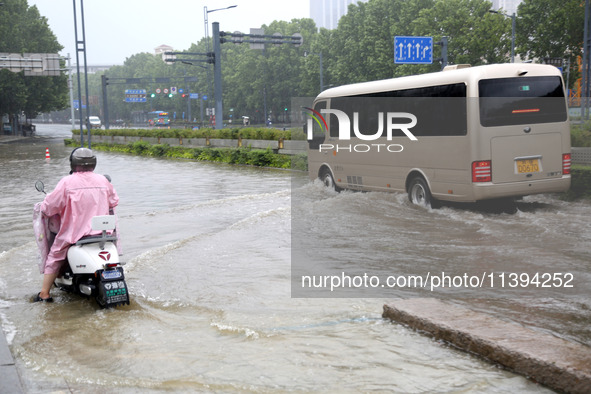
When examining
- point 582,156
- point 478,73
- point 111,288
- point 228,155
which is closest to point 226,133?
point 228,155

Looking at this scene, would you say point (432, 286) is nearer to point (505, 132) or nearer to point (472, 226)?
point (472, 226)

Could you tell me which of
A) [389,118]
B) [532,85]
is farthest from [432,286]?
[389,118]

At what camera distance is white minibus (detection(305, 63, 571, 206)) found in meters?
12.4

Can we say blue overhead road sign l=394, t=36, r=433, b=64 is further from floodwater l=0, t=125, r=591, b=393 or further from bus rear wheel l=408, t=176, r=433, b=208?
floodwater l=0, t=125, r=591, b=393

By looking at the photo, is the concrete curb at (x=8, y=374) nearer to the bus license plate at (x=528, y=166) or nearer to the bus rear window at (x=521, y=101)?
the bus rear window at (x=521, y=101)

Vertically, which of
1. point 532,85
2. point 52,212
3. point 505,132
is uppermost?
point 532,85

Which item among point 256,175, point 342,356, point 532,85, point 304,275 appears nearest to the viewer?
point 342,356

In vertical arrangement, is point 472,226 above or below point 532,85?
below

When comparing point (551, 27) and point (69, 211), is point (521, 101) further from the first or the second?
point (551, 27)

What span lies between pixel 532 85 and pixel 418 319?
27.4 ft

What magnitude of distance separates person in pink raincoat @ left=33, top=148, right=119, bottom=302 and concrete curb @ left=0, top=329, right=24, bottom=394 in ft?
5.04

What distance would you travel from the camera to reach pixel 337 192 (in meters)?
17.3

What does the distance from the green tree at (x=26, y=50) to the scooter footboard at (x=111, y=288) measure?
6085cm

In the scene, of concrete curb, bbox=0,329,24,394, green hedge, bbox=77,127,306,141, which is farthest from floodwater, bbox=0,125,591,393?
green hedge, bbox=77,127,306,141
